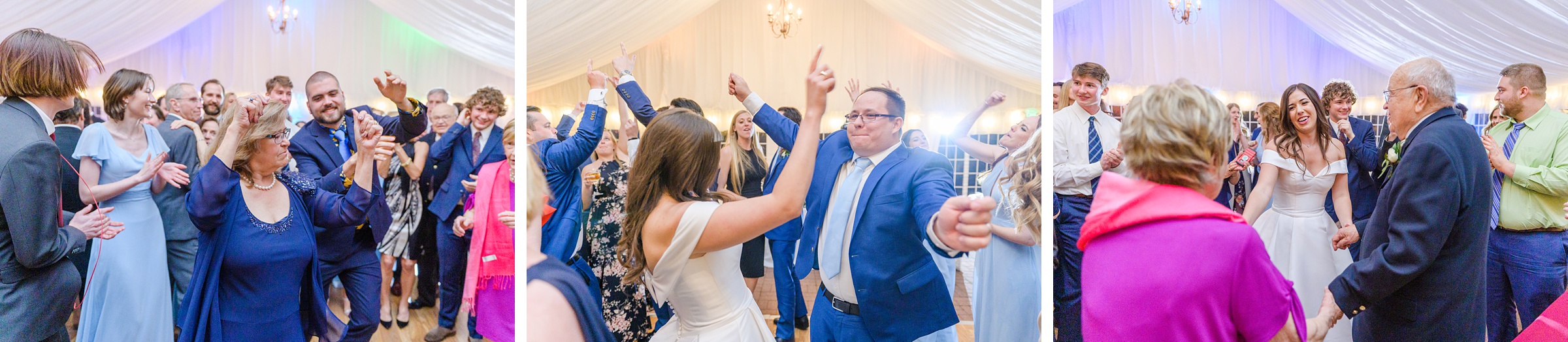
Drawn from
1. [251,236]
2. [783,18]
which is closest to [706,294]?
[783,18]

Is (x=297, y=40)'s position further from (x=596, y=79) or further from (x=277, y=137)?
(x=596, y=79)

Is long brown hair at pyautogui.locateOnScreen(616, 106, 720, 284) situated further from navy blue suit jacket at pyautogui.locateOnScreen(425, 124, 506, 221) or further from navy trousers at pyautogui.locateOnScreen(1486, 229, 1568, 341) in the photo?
navy trousers at pyautogui.locateOnScreen(1486, 229, 1568, 341)

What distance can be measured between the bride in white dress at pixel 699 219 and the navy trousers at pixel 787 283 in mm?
204

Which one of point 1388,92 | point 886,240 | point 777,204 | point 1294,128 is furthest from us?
point 1294,128

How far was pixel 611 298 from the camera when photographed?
7.97ft

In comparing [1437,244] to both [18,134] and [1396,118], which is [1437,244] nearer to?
[1396,118]

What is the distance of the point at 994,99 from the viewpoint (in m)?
2.21

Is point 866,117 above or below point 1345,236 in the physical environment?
above

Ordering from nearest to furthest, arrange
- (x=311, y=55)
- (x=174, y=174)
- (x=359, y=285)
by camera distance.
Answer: (x=174, y=174)
(x=359, y=285)
(x=311, y=55)

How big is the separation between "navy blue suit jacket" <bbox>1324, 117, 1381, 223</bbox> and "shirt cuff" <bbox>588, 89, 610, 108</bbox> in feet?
8.26

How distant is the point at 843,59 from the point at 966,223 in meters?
0.69

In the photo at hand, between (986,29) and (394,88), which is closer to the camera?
(986,29)

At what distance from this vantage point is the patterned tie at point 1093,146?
247cm

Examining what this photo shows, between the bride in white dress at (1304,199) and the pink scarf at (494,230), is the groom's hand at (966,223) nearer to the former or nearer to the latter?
the bride in white dress at (1304,199)
